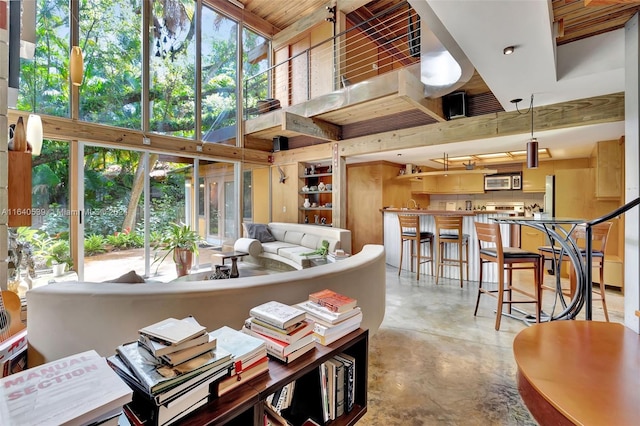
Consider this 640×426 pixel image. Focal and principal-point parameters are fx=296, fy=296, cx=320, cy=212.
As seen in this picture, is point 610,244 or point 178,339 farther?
point 610,244

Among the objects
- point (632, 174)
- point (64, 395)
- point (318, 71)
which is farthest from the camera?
point (318, 71)

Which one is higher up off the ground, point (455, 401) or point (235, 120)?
point (235, 120)

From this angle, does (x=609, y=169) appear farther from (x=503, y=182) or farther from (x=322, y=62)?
(x=322, y=62)

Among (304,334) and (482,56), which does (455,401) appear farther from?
(482,56)

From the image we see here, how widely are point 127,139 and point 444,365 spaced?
5.56 metres

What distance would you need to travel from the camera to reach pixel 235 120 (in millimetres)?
6574

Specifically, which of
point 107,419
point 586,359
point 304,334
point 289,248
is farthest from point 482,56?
point 289,248

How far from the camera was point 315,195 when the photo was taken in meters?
7.14

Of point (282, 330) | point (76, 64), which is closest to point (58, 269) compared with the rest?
point (76, 64)

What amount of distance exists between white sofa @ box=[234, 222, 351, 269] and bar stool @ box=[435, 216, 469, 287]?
4.73 ft

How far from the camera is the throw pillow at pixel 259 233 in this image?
20.5 feet

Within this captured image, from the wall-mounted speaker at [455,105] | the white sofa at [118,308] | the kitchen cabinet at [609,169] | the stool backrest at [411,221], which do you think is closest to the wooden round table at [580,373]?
the white sofa at [118,308]

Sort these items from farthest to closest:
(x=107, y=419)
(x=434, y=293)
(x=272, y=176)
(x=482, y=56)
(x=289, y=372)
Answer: (x=272, y=176) < (x=434, y=293) < (x=482, y=56) < (x=289, y=372) < (x=107, y=419)

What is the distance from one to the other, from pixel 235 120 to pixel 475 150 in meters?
4.92
